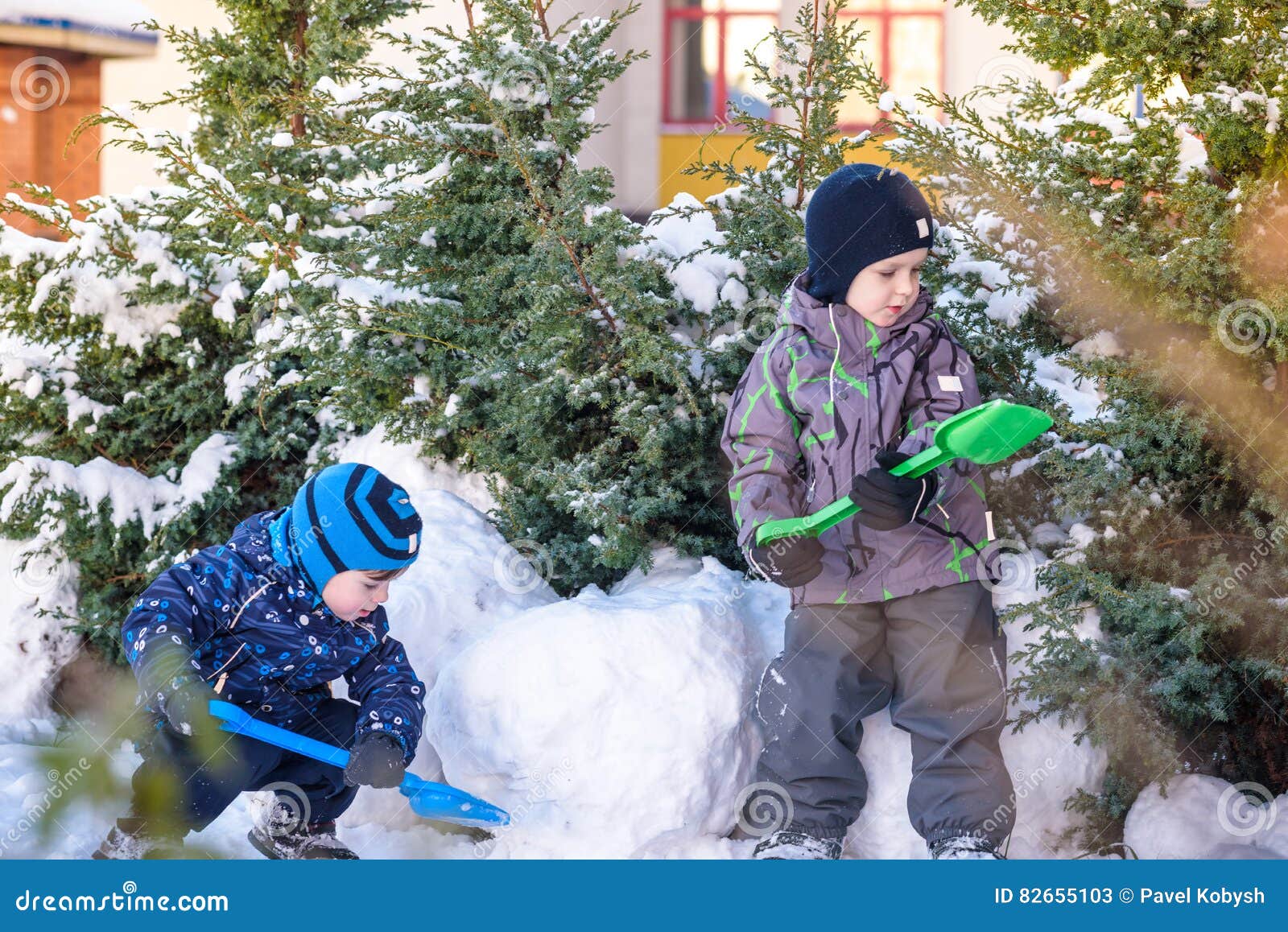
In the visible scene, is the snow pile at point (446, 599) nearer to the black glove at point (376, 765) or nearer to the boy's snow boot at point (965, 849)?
the black glove at point (376, 765)

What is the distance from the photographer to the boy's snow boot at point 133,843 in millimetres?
2352

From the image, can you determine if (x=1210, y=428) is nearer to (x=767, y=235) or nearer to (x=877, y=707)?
(x=877, y=707)

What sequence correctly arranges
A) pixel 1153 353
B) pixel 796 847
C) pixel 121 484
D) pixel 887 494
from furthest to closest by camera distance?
pixel 121 484 < pixel 1153 353 < pixel 796 847 < pixel 887 494

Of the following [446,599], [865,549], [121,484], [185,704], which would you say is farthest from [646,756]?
[121,484]

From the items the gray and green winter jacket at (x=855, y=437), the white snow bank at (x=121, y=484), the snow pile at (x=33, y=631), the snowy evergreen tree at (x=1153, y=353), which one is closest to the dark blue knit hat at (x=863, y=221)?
the gray and green winter jacket at (x=855, y=437)

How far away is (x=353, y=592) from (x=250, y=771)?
0.49 m

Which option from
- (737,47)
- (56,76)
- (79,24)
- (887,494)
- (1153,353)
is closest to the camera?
(887,494)

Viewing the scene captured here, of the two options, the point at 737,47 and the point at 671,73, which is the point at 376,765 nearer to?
the point at 737,47

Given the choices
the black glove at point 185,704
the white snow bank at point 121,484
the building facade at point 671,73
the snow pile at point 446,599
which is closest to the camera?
the black glove at point 185,704

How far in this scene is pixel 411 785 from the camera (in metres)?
2.57

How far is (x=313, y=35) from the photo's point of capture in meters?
4.53

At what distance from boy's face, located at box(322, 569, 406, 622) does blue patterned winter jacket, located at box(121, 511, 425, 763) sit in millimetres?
58

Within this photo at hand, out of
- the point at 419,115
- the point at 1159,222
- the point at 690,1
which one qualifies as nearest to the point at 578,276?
the point at 419,115

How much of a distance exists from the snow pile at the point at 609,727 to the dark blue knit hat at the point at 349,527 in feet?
1.42
